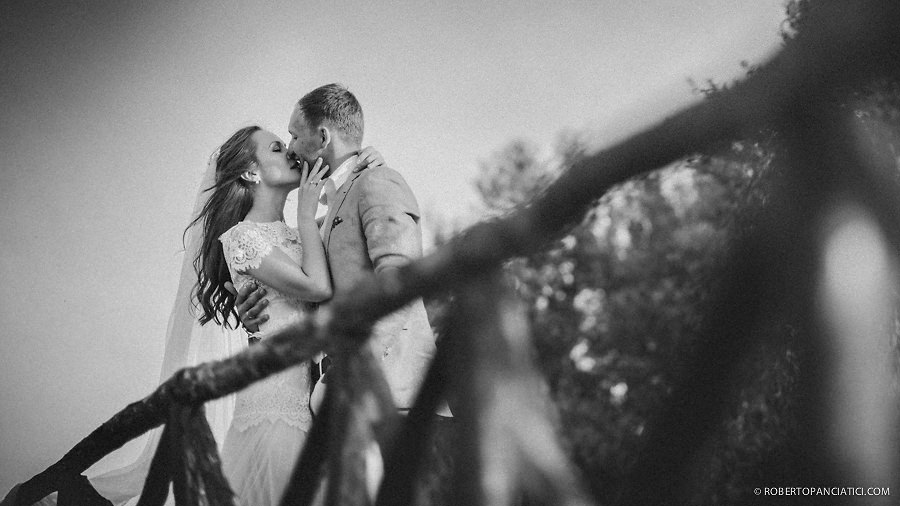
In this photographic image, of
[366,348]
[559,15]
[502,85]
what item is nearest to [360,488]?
[366,348]

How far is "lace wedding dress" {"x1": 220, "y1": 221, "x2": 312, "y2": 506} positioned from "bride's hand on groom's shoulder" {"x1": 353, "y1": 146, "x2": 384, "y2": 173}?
37 cm

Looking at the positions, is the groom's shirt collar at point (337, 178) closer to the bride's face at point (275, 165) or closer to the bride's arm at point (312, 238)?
the bride's arm at point (312, 238)

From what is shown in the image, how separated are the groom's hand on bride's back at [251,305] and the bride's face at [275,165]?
479 mm

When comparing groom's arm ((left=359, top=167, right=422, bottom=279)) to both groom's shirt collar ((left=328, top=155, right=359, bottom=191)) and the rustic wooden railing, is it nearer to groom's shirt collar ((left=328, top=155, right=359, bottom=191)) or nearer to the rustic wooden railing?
groom's shirt collar ((left=328, top=155, right=359, bottom=191))

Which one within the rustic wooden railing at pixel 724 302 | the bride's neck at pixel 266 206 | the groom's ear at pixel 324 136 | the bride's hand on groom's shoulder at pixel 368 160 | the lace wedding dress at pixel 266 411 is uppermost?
the groom's ear at pixel 324 136

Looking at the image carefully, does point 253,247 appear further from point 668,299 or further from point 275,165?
point 668,299

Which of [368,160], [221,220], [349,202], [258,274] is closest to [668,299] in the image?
[349,202]

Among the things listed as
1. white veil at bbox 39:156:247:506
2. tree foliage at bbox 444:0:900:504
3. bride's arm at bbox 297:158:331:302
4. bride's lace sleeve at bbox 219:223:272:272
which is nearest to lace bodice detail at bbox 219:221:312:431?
bride's lace sleeve at bbox 219:223:272:272

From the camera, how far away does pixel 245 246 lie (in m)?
2.52

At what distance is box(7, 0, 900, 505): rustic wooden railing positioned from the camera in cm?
44

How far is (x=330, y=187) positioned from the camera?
8.22 ft

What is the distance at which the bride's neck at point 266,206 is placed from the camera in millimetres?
2816

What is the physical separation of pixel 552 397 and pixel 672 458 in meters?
0.12

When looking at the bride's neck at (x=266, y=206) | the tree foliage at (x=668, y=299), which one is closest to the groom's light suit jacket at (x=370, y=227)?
the bride's neck at (x=266, y=206)
